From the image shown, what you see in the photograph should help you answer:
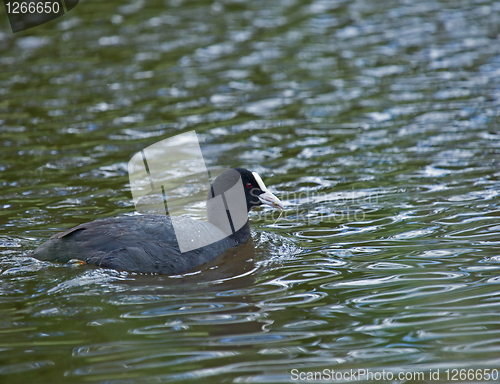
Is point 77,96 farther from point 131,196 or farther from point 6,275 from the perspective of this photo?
point 6,275

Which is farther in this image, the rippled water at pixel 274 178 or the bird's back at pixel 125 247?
the bird's back at pixel 125 247

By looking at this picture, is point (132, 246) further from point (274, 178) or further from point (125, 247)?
point (274, 178)

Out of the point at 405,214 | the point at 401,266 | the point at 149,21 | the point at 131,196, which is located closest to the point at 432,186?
the point at 405,214

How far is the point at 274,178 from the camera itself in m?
7.34

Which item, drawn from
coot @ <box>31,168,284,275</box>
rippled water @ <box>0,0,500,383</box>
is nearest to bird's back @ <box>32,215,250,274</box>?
coot @ <box>31,168,284,275</box>

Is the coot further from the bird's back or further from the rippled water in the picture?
the rippled water

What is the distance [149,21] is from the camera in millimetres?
13156

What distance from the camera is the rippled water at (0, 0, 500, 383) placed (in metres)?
3.99

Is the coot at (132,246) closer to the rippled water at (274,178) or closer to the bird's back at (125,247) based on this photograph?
the bird's back at (125,247)

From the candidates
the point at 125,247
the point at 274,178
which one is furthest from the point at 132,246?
the point at 274,178

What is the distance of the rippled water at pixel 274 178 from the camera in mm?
3994

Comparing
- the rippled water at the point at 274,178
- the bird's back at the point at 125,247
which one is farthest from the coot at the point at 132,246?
the rippled water at the point at 274,178

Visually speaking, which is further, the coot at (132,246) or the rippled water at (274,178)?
the coot at (132,246)

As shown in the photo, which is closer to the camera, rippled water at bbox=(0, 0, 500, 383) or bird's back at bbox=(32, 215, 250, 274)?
rippled water at bbox=(0, 0, 500, 383)
